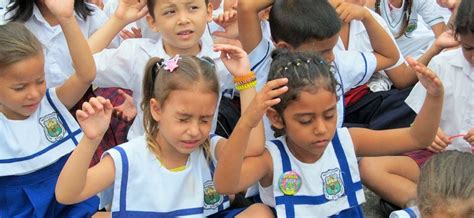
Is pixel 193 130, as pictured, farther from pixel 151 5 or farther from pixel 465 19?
pixel 465 19

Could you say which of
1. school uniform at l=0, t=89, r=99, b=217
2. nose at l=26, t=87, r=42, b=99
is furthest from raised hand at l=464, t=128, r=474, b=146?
nose at l=26, t=87, r=42, b=99

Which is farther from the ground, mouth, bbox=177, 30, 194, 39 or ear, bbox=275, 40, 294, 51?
mouth, bbox=177, 30, 194, 39

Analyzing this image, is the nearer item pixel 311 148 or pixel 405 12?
pixel 311 148

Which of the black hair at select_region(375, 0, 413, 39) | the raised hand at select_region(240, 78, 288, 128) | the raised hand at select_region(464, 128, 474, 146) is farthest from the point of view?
the black hair at select_region(375, 0, 413, 39)

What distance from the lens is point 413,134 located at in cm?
213

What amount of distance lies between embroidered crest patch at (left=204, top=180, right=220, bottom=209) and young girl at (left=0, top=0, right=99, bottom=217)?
0.36 meters

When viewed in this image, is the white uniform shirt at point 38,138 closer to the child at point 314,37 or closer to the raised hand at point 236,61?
the raised hand at point 236,61

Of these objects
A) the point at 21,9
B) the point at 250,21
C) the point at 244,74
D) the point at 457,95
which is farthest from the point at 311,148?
the point at 21,9

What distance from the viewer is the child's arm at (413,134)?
2.03 meters

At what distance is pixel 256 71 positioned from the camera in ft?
8.46

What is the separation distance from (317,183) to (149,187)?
1.60ft

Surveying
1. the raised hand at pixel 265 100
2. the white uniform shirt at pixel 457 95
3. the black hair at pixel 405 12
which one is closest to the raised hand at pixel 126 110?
the raised hand at pixel 265 100

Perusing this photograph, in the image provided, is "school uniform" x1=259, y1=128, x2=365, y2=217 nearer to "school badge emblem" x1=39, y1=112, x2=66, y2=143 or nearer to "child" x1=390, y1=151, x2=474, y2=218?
"child" x1=390, y1=151, x2=474, y2=218

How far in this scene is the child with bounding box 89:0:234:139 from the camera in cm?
245
